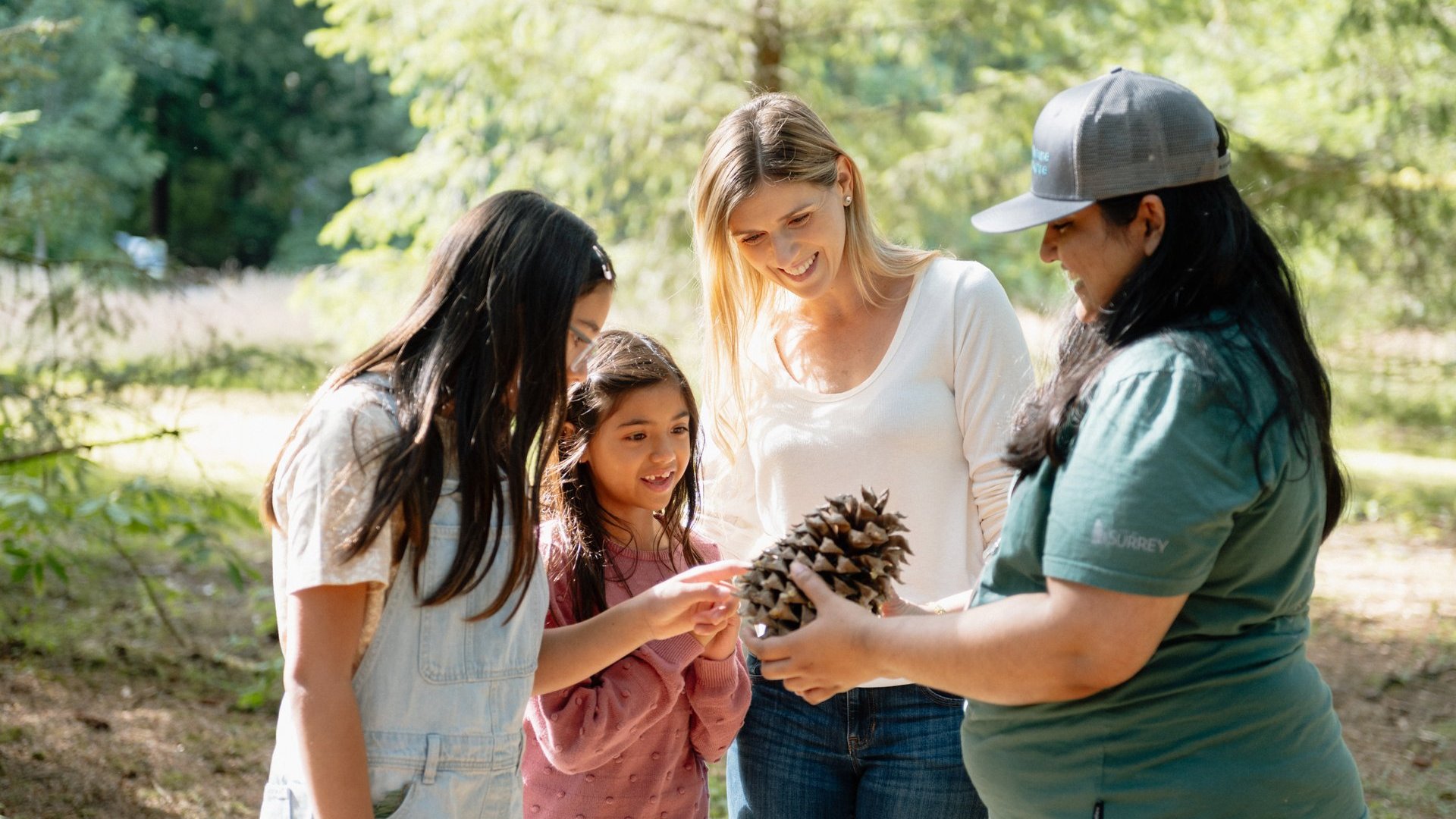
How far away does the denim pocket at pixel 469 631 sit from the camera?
194 cm

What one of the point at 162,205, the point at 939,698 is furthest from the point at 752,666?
the point at 162,205

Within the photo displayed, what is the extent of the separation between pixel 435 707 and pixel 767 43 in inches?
263

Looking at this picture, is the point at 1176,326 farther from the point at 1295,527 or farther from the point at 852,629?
the point at 852,629

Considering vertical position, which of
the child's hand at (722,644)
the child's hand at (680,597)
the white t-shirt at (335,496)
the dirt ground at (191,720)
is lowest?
the dirt ground at (191,720)

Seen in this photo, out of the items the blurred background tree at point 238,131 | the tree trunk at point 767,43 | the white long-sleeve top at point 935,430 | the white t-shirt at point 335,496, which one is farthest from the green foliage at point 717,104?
the blurred background tree at point 238,131

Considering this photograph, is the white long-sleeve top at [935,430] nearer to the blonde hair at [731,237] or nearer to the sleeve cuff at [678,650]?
the blonde hair at [731,237]

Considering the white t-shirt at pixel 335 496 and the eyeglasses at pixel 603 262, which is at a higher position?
the eyeglasses at pixel 603 262

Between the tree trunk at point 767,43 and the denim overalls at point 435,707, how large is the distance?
6.38m

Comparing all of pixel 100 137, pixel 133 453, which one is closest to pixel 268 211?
pixel 100 137

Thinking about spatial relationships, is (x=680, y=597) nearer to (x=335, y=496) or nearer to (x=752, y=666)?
(x=752, y=666)

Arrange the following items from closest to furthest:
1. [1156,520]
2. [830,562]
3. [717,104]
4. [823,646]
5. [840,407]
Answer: [1156,520]
[823,646]
[830,562]
[840,407]
[717,104]

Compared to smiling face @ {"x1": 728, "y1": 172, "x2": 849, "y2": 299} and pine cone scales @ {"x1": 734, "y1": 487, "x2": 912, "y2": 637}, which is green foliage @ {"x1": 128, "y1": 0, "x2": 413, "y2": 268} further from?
pine cone scales @ {"x1": 734, "y1": 487, "x2": 912, "y2": 637}

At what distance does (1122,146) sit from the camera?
167 centimetres

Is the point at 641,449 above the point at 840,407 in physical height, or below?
below
